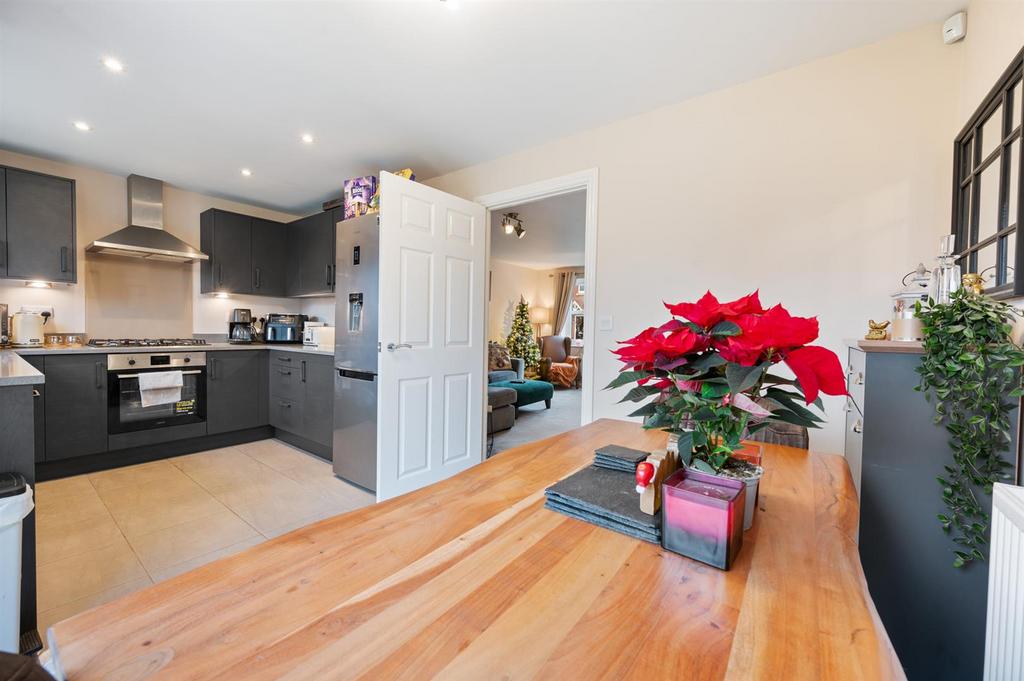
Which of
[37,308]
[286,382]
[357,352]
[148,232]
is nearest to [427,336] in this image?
[357,352]

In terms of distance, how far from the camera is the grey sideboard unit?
113 cm

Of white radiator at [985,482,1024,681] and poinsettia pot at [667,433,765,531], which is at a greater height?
poinsettia pot at [667,433,765,531]

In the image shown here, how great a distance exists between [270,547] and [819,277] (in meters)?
2.45

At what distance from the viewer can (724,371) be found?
2.20 feet

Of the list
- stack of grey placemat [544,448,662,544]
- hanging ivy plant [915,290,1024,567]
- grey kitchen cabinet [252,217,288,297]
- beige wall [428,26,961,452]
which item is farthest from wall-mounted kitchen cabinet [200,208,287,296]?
hanging ivy plant [915,290,1024,567]

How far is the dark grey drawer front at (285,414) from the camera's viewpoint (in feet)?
11.9

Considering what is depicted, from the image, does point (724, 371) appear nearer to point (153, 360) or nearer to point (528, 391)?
point (153, 360)

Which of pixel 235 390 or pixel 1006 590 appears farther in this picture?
pixel 235 390

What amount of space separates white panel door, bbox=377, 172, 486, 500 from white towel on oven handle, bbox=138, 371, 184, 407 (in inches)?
83.5

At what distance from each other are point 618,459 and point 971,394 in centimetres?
98

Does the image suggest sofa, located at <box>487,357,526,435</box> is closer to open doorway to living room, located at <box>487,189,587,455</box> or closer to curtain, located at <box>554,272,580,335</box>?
open doorway to living room, located at <box>487,189,587,455</box>

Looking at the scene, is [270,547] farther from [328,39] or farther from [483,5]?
[328,39]

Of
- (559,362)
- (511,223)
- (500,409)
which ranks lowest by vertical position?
(500,409)

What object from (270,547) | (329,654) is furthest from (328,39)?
(329,654)
